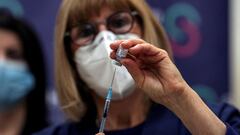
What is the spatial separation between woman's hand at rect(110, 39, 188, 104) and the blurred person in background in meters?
0.94

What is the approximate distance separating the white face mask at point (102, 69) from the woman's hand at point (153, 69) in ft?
0.55

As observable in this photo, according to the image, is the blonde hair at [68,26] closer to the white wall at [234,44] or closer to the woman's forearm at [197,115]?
the woman's forearm at [197,115]

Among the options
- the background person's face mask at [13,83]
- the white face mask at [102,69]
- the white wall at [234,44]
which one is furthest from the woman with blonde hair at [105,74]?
the white wall at [234,44]

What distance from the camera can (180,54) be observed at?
211cm

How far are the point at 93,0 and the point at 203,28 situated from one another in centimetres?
80

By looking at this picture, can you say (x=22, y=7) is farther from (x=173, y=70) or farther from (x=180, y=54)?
(x=173, y=70)

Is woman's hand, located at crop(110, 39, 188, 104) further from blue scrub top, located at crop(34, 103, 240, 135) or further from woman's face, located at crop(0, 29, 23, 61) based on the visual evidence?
woman's face, located at crop(0, 29, 23, 61)

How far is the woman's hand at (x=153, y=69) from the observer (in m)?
1.08

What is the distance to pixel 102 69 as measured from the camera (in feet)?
4.55

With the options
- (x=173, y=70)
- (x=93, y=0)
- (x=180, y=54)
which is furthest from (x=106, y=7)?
(x=180, y=54)

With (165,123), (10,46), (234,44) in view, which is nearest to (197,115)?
(165,123)

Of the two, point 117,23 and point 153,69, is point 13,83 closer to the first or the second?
point 117,23

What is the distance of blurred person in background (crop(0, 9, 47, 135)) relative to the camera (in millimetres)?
1940

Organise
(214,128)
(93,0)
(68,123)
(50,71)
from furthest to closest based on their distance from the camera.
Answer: (50,71) → (68,123) → (93,0) → (214,128)
